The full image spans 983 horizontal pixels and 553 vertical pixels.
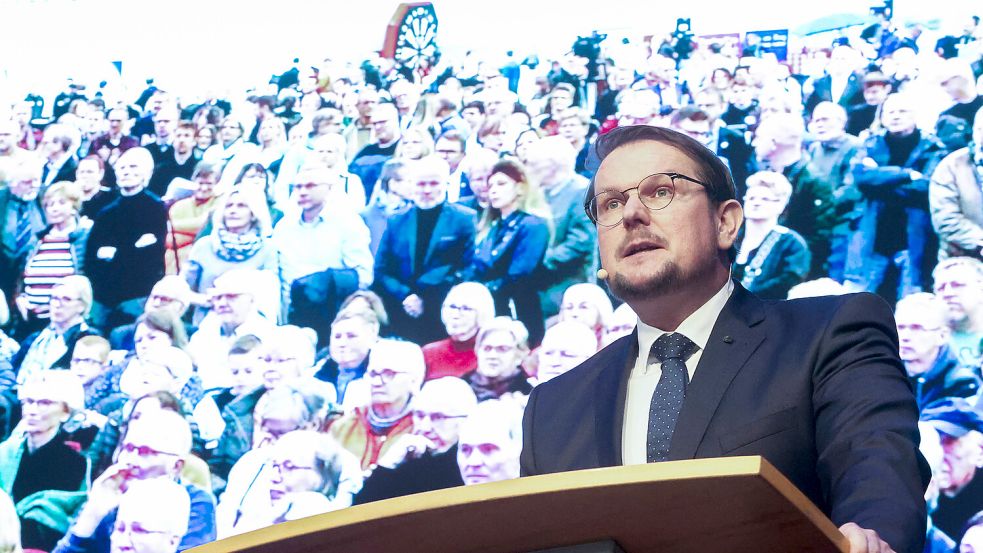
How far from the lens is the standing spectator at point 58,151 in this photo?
3.83m

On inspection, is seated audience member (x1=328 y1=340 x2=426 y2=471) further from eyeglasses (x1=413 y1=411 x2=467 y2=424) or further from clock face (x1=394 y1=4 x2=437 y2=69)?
clock face (x1=394 y1=4 x2=437 y2=69)

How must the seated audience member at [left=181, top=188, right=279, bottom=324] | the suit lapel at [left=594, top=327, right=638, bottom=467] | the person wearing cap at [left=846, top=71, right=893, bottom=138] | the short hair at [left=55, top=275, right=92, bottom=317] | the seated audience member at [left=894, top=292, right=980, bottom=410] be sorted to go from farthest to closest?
1. the short hair at [left=55, top=275, right=92, bottom=317]
2. the seated audience member at [left=181, top=188, right=279, bottom=324]
3. the person wearing cap at [left=846, top=71, right=893, bottom=138]
4. the seated audience member at [left=894, top=292, right=980, bottom=410]
5. the suit lapel at [left=594, top=327, right=638, bottom=467]

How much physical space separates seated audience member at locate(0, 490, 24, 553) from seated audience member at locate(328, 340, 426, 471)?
1.06 m

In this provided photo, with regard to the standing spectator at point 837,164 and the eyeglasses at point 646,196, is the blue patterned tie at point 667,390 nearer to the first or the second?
the eyeglasses at point 646,196

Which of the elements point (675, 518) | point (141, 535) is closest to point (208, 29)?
point (141, 535)

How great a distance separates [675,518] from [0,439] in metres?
3.20

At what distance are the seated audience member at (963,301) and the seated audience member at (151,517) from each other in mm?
2144

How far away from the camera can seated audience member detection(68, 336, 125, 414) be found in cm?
349

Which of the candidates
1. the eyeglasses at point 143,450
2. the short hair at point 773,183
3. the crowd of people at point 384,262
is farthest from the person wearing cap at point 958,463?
the eyeglasses at point 143,450

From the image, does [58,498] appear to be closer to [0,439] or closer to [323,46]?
[0,439]

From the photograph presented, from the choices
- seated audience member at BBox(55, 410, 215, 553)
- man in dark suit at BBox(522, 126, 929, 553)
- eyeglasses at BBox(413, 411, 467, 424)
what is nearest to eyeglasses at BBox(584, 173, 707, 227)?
man in dark suit at BBox(522, 126, 929, 553)

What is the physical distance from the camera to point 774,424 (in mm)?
1454

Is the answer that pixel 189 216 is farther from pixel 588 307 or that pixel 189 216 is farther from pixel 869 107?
pixel 869 107

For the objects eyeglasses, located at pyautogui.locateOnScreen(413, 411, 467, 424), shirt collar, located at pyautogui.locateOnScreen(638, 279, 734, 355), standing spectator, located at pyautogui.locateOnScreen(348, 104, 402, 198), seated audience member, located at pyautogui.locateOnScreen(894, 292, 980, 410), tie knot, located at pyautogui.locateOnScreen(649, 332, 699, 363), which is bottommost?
eyeglasses, located at pyautogui.locateOnScreen(413, 411, 467, 424)
